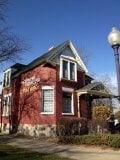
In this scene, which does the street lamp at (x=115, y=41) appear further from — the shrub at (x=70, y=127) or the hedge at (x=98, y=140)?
the shrub at (x=70, y=127)

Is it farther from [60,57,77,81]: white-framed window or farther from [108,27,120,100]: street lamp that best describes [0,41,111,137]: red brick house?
[108,27,120,100]: street lamp

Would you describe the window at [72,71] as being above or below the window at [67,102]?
above

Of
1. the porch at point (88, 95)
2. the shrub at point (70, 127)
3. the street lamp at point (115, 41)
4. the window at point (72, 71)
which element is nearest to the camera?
the street lamp at point (115, 41)

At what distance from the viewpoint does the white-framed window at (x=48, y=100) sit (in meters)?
25.9

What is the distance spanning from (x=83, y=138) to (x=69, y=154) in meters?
4.19

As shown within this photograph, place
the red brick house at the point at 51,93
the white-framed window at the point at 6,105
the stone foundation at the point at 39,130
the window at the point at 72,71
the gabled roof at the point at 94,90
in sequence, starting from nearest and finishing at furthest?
the stone foundation at the point at 39,130
the red brick house at the point at 51,93
the gabled roof at the point at 94,90
the window at the point at 72,71
the white-framed window at the point at 6,105

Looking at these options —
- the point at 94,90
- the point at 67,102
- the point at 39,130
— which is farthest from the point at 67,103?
the point at 39,130

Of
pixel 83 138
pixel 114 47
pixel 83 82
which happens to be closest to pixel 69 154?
pixel 83 138

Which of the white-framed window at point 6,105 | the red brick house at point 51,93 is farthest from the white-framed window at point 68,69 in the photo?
the white-framed window at point 6,105

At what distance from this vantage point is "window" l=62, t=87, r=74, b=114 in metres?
26.8

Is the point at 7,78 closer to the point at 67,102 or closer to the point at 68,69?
the point at 68,69

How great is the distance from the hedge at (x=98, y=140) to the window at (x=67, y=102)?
5438 mm

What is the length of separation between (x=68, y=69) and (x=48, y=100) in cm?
325

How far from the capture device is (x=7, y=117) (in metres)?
31.2
